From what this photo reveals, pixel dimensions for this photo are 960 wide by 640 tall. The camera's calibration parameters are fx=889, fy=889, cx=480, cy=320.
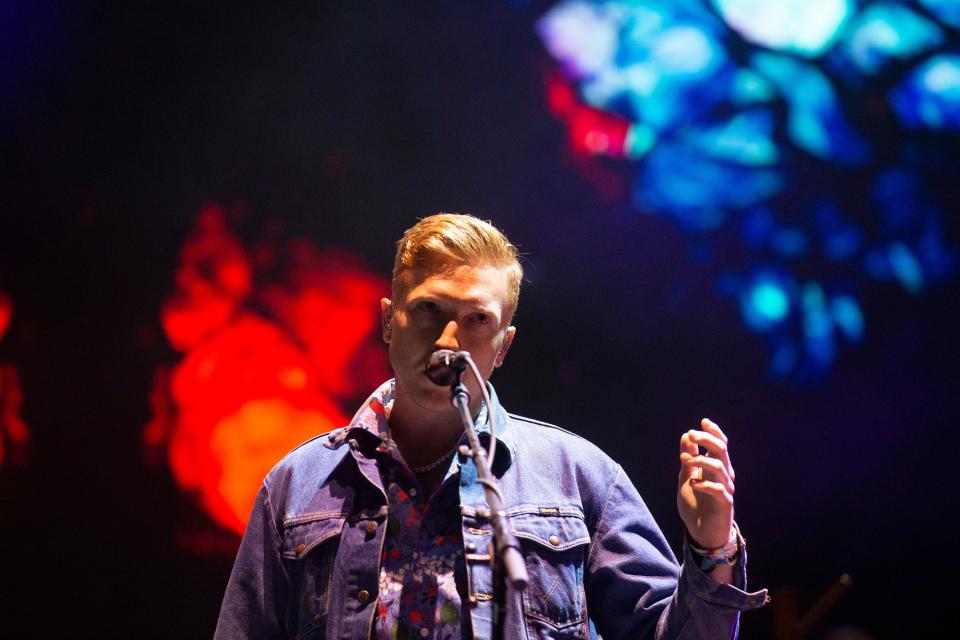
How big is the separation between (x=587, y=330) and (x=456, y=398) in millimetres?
1894

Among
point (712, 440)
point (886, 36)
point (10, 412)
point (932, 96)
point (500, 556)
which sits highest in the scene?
point (886, 36)

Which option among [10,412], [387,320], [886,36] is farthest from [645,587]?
[886,36]

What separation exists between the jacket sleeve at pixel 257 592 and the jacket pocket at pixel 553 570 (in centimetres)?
51

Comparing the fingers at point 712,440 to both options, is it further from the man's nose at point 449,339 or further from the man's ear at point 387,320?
the man's ear at point 387,320

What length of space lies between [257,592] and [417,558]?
367 millimetres

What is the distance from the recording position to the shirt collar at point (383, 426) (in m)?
1.94

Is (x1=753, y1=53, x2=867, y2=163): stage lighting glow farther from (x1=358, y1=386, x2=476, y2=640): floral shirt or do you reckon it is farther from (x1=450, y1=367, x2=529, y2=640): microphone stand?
(x1=450, y1=367, x2=529, y2=640): microphone stand

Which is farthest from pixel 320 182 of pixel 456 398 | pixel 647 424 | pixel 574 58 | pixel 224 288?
pixel 456 398

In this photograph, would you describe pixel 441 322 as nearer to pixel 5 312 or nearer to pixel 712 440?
pixel 712 440

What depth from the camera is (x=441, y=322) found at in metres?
1.83

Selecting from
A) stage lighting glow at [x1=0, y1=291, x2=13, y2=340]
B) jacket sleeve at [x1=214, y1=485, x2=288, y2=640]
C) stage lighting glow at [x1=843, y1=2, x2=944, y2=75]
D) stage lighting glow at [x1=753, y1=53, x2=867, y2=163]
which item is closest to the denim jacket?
jacket sleeve at [x1=214, y1=485, x2=288, y2=640]

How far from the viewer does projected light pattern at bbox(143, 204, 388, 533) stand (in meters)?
3.22

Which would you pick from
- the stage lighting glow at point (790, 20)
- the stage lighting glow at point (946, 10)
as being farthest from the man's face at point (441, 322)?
the stage lighting glow at point (946, 10)

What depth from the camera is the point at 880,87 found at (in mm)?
3469
